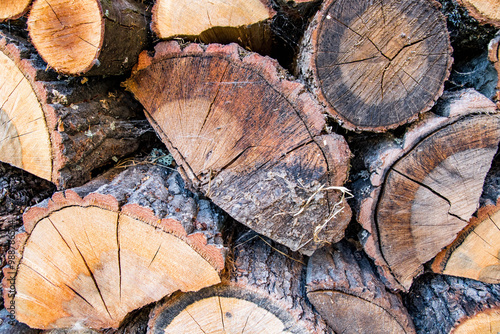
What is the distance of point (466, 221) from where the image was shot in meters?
→ 1.50

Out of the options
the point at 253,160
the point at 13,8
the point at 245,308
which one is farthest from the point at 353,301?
the point at 13,8

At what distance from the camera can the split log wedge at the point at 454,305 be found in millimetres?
1567

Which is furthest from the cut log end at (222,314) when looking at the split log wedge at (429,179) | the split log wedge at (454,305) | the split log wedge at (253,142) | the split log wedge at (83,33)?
the split log wedge at (83,33)

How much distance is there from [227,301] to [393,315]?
3.09ft

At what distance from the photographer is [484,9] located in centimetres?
141

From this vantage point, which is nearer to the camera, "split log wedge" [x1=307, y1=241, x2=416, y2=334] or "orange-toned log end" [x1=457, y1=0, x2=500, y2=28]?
"orange-toned log end" [x1=457, y1=0, x2=500, y2=28]

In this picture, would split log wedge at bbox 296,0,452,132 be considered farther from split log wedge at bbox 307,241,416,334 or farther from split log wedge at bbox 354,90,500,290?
split log wedge at bbox 307,241,416,334

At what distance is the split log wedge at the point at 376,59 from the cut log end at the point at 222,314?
1.05 m

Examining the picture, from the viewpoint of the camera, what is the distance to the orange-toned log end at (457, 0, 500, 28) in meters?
1.40

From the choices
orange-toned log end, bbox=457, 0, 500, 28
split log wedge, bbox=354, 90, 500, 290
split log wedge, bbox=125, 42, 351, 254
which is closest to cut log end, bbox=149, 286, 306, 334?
split log wedge, bbox=125, 42, 351, 254

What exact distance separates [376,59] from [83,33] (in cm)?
139

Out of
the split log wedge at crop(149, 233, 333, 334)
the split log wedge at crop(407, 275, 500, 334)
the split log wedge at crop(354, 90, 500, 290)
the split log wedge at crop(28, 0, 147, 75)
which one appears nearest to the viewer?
the split log wedge at crop(28, 0, 147, 75)

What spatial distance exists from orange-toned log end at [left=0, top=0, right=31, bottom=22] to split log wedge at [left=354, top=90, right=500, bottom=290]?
6.48ft

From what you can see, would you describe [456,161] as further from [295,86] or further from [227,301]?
[227,301]
